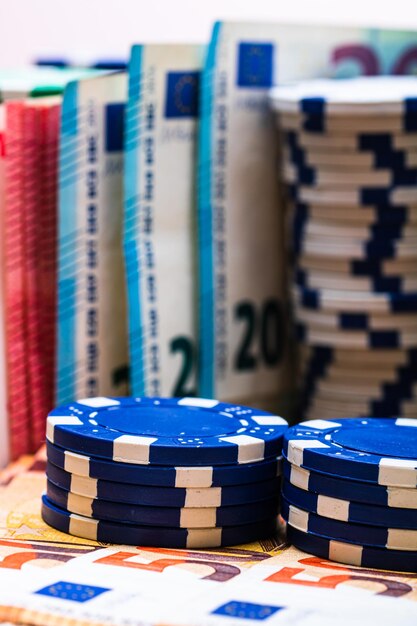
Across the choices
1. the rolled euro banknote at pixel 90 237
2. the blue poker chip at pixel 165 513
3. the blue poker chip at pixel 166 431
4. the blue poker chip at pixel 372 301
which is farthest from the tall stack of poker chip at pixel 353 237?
the blue poker chip at pixel 165 513

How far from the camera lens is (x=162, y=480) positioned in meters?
2.50

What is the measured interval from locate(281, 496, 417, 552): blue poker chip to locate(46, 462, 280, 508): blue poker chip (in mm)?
117

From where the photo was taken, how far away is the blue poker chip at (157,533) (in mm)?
2539

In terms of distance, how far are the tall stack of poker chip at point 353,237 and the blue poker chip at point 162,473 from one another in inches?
41.7

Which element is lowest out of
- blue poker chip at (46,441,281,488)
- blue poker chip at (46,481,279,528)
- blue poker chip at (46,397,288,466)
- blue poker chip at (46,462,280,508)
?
blue poker chip at (46,481,279,528)

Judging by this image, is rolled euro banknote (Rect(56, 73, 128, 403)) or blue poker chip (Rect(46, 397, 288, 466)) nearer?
blue poker chip (Rect(46, 397, 288, 466))

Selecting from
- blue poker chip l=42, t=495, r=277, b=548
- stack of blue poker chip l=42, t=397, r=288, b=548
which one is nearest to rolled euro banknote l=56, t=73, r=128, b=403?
stack of blue poker chip l=42, t=397, r=288, b=548

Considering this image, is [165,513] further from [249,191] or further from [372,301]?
[249,191]

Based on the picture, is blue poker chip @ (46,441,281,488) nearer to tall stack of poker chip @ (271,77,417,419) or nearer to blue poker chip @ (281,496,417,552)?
blue poker chip @ (281,496,417,552)

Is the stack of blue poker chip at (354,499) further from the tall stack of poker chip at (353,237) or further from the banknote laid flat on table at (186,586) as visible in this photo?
the tall stack of poker chip at (353,237)

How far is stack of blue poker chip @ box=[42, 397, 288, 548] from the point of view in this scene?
8.21ft

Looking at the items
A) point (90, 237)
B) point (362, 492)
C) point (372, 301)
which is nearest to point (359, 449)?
point (362, 492)

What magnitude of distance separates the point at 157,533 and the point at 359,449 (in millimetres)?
442

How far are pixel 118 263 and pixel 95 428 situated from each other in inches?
38.8
